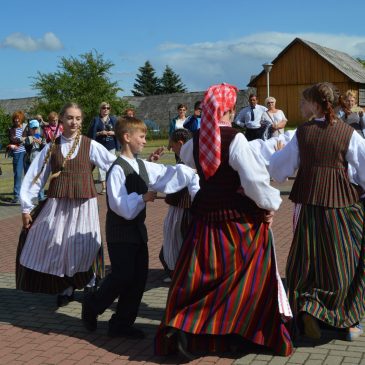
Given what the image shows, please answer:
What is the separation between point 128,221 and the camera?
437 centimetres

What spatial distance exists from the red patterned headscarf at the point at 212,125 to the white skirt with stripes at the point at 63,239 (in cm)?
155

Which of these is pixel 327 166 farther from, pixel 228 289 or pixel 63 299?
pixel 63 299

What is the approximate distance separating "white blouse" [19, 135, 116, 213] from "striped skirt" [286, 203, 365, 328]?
173cm

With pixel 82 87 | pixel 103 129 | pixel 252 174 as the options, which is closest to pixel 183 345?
pixel 252 174

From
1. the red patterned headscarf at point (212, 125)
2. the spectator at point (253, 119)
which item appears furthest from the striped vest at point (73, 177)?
the spectator at point (253, 119)

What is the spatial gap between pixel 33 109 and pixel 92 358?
122 feet

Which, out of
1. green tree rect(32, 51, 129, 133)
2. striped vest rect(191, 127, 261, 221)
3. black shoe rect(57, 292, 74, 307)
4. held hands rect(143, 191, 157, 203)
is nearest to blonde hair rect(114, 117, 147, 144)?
held hands rect(143, 191, 157, 203)

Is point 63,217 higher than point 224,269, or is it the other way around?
point 63,217

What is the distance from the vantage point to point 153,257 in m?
7.24

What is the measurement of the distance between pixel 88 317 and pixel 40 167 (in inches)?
51.0

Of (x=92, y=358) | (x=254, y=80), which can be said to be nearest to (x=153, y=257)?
(x=92, y=358)

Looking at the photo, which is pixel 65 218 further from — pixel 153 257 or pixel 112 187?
pixel 153 257

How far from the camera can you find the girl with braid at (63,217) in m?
5.07

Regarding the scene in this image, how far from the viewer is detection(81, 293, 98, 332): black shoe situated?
457cm
